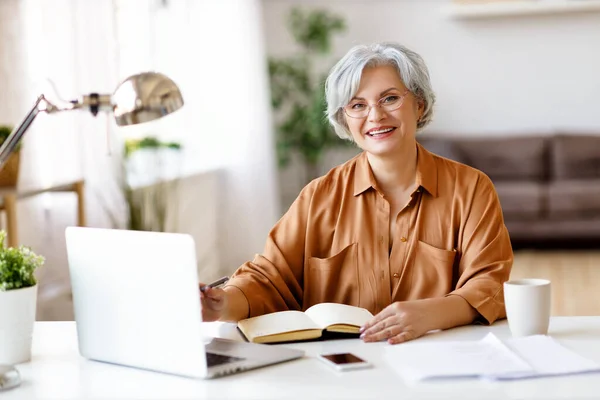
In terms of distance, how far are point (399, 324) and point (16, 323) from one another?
27.5 inches

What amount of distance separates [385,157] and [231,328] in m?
0.61

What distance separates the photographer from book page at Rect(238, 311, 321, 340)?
1.65 meters

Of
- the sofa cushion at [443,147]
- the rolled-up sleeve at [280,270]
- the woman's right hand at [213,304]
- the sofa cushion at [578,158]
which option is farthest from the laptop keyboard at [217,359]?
Answer: the sofa cushion at [578,158]

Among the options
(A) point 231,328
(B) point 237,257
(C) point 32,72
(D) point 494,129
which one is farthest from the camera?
(D) point 494,129

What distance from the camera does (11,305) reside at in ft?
4.92

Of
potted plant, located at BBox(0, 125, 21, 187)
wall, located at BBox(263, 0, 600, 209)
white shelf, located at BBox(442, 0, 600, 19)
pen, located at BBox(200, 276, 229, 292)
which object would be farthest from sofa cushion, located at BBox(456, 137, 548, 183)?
pen, located at BBox(200, 276, 229, 292)

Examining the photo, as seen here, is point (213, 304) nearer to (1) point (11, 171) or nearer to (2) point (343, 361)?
(2) point (343, 361)

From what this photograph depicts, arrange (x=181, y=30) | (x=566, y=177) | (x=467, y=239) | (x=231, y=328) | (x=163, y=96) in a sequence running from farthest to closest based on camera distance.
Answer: (x=566, y=177) < (x=181, y=30) < (x=467, y=239) < (x=231, y=328) < (x=163, y=96)

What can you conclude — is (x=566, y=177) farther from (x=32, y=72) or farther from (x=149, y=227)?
(x=32, y=72)

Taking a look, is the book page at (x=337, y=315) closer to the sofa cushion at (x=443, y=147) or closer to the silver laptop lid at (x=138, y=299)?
the silver laptop lid at (x=138, y=299)

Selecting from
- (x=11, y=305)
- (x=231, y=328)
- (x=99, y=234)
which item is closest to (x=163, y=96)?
(x=99, y=234)

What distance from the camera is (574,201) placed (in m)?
6.47

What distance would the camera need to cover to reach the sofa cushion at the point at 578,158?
6773mm

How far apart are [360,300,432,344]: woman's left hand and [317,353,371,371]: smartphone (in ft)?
0.44
